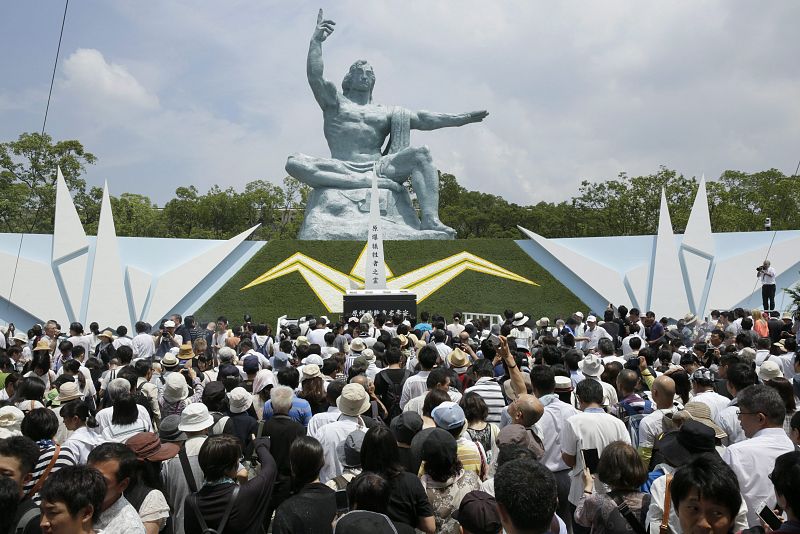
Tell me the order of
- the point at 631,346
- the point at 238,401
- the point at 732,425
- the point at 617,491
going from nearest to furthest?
the point at 617,491, the point at 732,425, the point at 238,401, the point at 631,346

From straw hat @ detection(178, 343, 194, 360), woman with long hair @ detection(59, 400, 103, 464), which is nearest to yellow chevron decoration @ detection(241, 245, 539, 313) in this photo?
straw hat @ detection(178, 343, 194, 360)

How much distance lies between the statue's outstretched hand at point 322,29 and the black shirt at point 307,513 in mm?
22870

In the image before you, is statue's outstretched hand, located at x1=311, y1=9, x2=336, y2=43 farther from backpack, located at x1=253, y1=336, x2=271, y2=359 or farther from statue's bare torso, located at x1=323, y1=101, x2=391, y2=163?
backpack, located at x1=253, y1=336, x2=271, y2=359

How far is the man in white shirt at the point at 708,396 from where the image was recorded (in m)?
5.08

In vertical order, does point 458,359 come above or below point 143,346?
above

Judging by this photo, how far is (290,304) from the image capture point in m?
19.6

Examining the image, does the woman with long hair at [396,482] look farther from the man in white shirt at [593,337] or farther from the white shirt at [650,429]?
the man in white shirt at [593,337]

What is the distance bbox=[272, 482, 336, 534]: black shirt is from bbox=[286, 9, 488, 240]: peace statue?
69.0 ft

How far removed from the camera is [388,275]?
2175 centimetres

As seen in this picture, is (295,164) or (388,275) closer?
(388,275)

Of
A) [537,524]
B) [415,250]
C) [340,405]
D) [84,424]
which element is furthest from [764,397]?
[415,250]

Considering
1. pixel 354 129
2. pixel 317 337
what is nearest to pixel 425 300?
pixel 354 129

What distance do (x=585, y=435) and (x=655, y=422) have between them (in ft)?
2.01

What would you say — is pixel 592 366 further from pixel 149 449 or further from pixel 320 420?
pixel 149 449
